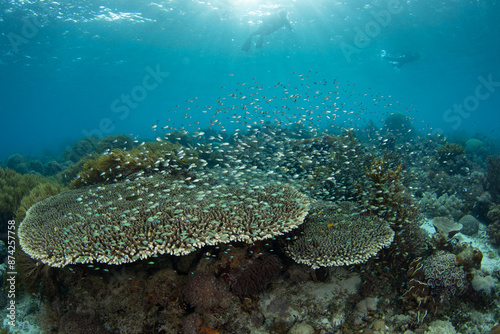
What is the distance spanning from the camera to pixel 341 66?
55938 mm

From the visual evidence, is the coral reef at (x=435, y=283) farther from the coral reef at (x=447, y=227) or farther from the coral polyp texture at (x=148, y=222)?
the coral polyp texture at (x=148, y=222)

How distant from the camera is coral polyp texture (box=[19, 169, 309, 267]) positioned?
4.25 meters

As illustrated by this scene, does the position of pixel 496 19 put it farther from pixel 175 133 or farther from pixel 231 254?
pixel 231 254

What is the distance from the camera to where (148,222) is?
4.79 meters

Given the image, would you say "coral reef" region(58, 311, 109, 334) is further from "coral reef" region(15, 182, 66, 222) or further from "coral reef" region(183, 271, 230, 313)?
"coral reef" region(15, 182, 66, 222)

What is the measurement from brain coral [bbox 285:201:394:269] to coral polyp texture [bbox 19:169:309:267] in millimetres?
568

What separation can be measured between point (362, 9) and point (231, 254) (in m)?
34.7

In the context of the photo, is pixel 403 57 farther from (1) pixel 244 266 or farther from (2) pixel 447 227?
(1) pixel 244 266

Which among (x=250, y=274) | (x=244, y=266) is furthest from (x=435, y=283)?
(x=244, y=266)

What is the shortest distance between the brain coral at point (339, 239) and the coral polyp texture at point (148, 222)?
568 millimetres

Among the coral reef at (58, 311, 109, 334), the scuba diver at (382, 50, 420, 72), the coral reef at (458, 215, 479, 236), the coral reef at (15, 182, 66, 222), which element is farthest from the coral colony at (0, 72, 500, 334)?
the scuba diver at (382, 50, 420, 72)

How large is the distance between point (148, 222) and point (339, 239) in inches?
154

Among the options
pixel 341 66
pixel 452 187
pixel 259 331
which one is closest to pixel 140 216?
pixel 259 331

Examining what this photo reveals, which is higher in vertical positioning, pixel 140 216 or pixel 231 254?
pixel 140 216
